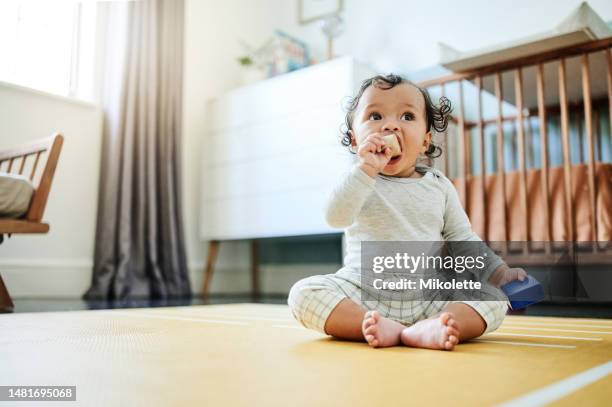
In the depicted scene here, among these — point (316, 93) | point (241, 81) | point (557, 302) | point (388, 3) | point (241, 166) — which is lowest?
point (557, 302)

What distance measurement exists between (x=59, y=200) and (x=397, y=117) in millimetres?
1966

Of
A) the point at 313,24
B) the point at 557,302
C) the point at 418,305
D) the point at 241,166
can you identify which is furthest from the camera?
the point at 313,24

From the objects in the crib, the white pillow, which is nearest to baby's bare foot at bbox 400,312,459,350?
the crib

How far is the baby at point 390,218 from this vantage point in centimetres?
82

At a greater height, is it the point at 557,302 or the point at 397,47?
the point at 397,47

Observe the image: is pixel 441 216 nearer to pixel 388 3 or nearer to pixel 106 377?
pixel 106 377

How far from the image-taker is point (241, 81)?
335 centimetres

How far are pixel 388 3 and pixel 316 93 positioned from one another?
100 centimetres

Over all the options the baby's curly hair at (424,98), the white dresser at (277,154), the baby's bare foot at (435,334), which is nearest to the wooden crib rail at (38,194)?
the white dresser at (277,154)

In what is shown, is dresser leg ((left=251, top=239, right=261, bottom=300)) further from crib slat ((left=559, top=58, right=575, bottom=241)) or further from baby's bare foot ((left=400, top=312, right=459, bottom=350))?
baby's bare foot ((left=400, top=312, right=459, bottom=350))

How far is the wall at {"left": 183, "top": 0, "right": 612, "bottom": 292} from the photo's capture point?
2668 millimetres

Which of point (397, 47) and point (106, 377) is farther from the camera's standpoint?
point (397, 47)

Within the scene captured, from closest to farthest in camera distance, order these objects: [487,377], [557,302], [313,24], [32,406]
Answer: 1. [32,406]
2. [487,377]
3. [557,302]
4. [313,24]

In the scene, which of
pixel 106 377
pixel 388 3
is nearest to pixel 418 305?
pixel 106 377
